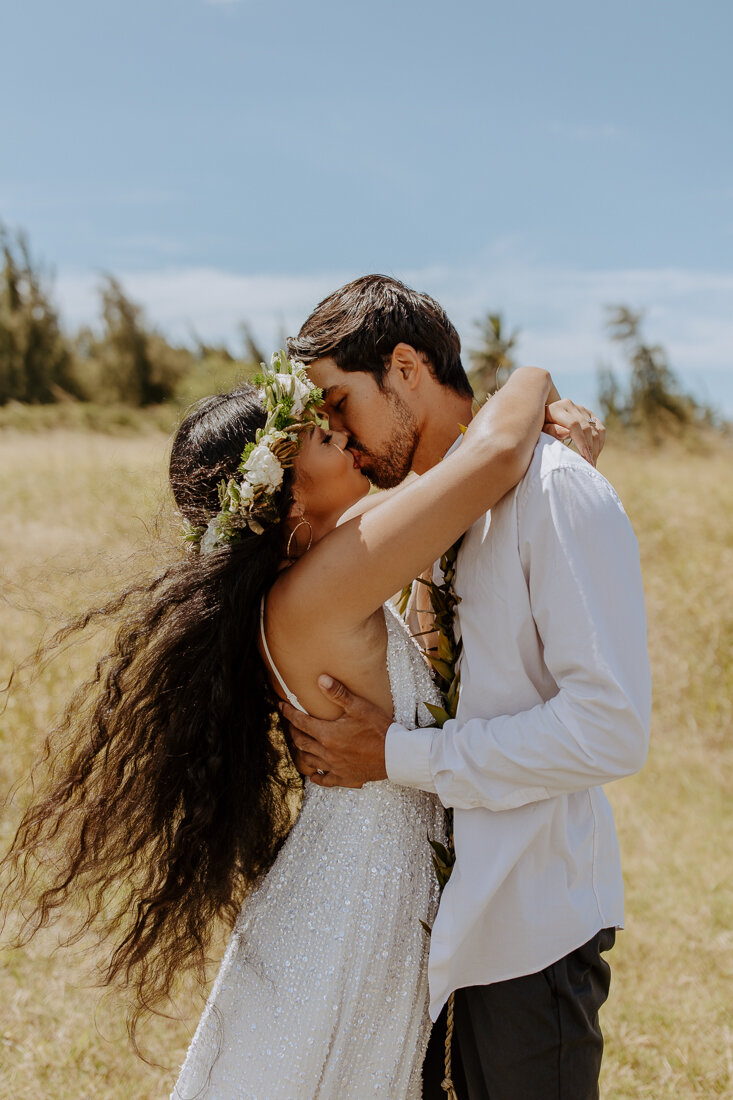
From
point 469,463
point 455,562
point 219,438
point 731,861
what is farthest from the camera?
point 731,861

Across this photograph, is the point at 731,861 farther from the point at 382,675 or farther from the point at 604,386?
the point at 604,386

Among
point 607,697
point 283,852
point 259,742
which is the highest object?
point 607,697

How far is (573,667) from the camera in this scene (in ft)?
6.64

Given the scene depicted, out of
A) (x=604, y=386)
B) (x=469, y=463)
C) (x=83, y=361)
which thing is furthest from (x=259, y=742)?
(x=83, y=361)

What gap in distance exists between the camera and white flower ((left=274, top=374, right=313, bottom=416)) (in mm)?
2609

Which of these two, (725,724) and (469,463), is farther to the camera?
(725,724)

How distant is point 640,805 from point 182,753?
17.3 ft

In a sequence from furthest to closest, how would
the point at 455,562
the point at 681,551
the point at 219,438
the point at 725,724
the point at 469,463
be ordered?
the point at 681,551 → the point at 725,724 → the point at 219,438 → the point at 455,562 → the point at 469,463

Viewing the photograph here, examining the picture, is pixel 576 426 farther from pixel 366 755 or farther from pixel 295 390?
pixel 366 755

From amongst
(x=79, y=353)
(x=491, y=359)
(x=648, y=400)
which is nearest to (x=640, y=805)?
(x=491, y=359)

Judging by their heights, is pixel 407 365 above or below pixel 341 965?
above

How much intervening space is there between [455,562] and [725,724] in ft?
22.6

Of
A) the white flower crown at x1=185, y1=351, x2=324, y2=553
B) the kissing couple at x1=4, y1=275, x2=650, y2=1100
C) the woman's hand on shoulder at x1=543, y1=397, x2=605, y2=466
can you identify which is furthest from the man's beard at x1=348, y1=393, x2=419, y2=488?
the woman's hand on shoulder at x1=543, y1=397, x2=605, y2=466

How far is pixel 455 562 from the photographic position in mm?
2404
